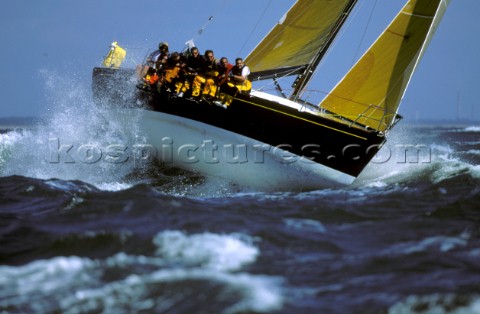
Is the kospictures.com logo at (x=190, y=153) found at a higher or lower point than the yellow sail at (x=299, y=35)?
lower

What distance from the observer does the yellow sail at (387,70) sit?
49.4 ft

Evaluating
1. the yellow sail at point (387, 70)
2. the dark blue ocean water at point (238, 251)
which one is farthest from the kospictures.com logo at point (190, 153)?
the yellow sail at point (387, 70)

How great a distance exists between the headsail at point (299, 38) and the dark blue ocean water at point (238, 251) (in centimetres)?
467

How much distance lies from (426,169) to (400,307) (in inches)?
510

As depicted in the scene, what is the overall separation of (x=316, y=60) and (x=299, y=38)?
0.69m

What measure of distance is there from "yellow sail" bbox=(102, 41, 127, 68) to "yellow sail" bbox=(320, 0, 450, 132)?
19.3 ft

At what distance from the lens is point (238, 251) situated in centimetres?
798

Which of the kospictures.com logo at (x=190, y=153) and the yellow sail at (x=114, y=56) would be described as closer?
the kospictures.com logo at (x=190, y=153)

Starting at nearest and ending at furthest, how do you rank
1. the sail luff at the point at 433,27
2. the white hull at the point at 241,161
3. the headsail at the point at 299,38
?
the white hull at the point at 241,161
the sail luff at the point at 433,27
the headsail at the point at 299,38

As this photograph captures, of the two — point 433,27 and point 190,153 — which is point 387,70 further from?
point 190,153

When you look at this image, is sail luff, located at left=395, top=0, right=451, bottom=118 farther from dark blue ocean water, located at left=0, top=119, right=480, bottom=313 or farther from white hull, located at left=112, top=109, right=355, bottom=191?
dark blue ocean water, located at left=0, top=119, right=480, bottom=313

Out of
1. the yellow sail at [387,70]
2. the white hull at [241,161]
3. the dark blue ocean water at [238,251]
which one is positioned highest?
the yellow sail at [387,70]

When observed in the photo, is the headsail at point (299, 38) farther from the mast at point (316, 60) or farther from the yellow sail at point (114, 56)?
the yellow sail at point (114, 56)

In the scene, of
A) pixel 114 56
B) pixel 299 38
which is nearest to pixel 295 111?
pixel 299 38
